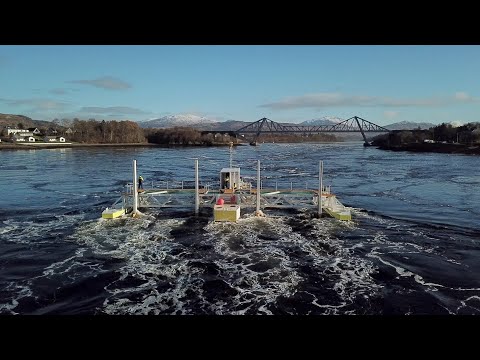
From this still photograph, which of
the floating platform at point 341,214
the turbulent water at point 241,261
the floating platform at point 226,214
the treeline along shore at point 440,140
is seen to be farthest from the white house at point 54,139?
the floating platform at point 341,214

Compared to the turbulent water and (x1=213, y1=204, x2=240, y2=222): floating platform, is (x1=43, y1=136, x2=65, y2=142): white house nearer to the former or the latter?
the turbulent water

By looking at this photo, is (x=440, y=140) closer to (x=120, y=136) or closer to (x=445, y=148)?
(x=445, y=148)

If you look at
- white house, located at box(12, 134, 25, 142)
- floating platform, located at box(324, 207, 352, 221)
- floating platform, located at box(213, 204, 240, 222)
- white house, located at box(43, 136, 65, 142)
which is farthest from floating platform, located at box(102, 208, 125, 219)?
white house, located at box(43, 136, 65, 142)

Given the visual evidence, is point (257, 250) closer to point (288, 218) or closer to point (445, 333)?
point (288, 218)

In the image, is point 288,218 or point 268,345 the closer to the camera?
point 268,345

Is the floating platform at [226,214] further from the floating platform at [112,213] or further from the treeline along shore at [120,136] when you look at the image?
the treeline along shore at [120,136]

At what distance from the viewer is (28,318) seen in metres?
1.60

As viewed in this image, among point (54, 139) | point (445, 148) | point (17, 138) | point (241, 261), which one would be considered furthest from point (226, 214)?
point (17, 138)

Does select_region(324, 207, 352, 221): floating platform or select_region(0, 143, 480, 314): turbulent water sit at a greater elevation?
select_region(324, 207, 352, 221): floating platform

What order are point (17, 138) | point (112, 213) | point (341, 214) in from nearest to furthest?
point (112, 213), point (341, 214), point (17, 138)

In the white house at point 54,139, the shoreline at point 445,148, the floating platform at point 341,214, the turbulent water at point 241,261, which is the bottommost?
the turbulent water at point 241,261

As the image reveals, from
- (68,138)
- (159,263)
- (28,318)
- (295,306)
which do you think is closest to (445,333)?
(28,318)

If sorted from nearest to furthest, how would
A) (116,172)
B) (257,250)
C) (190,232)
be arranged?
(257,250) < (190,232) < (116,172)
